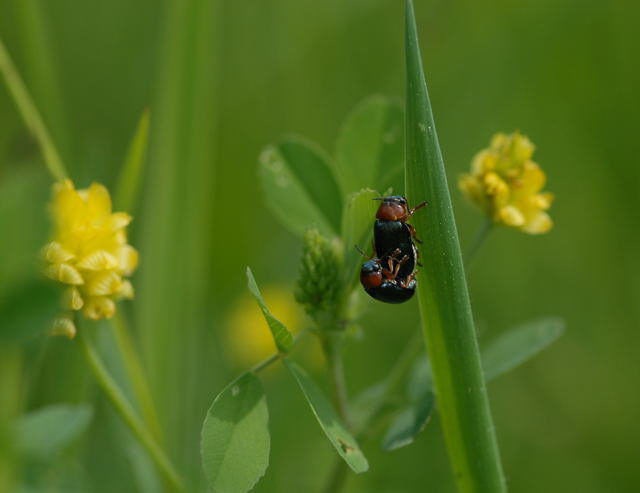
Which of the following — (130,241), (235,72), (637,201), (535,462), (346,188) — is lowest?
(535,462)

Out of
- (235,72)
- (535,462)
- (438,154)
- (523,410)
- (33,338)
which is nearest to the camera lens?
(438,154)

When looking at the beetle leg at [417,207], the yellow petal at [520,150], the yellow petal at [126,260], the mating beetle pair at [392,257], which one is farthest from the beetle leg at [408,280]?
the yellow petal at [126,260]

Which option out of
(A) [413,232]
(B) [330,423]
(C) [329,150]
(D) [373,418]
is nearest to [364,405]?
(D) [373,418]

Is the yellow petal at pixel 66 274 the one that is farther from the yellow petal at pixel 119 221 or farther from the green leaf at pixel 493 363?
the green leaf at pixel 493 363

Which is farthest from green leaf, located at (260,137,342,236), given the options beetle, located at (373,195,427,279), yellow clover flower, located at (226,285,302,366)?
yellow clover flower, located at (226,285,302,366)

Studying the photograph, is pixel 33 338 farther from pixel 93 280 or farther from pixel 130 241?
pixel 130 241

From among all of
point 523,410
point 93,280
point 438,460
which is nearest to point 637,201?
point 523,410

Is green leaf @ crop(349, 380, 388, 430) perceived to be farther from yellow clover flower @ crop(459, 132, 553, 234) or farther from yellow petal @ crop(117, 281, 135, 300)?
yellow petal @ crop(117, 281, 135, 300)
